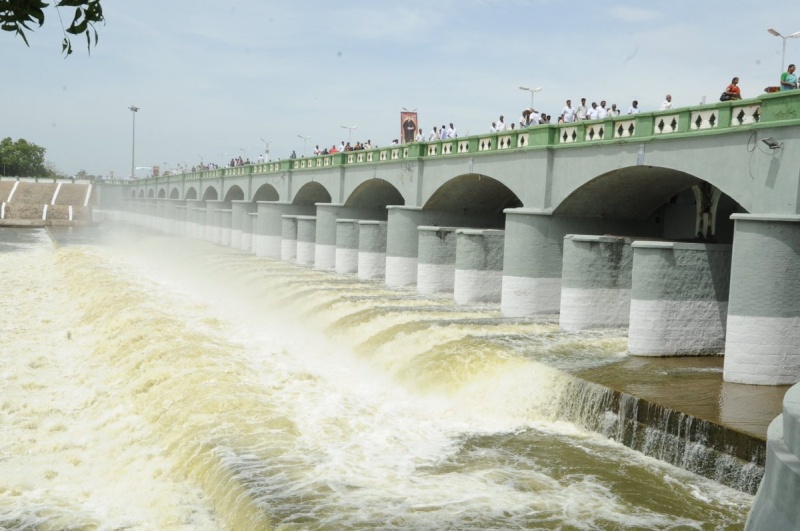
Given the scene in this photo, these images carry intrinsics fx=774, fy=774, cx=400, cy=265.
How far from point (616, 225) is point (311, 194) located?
30.5m

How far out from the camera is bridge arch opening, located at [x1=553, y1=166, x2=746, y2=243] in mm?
24828

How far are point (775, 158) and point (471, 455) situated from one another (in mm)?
9946

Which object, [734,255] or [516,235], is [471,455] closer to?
[734,255]

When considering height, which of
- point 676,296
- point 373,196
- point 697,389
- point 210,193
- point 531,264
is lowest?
point 697,389

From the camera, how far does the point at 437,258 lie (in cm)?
3369

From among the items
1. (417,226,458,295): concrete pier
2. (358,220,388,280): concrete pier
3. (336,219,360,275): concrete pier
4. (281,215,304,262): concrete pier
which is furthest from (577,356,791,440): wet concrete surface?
(281,215,304,262): concrete pier

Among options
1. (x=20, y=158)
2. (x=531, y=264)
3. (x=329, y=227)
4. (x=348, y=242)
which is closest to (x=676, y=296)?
(x=531, y=264)

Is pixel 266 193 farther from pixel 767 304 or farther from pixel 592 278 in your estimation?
pixel 767 304

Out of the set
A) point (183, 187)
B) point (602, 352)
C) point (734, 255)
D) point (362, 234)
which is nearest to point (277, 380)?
point (602, 352)

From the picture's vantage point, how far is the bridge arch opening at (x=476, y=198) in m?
33.6

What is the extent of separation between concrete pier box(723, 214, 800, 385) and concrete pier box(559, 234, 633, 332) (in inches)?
252

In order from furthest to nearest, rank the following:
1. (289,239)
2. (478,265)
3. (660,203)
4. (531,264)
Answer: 1. (289,239)
2. (478,265)
3. (660,203)
4. (531,264)

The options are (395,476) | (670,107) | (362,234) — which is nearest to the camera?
(395,476)

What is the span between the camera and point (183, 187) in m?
88.0
